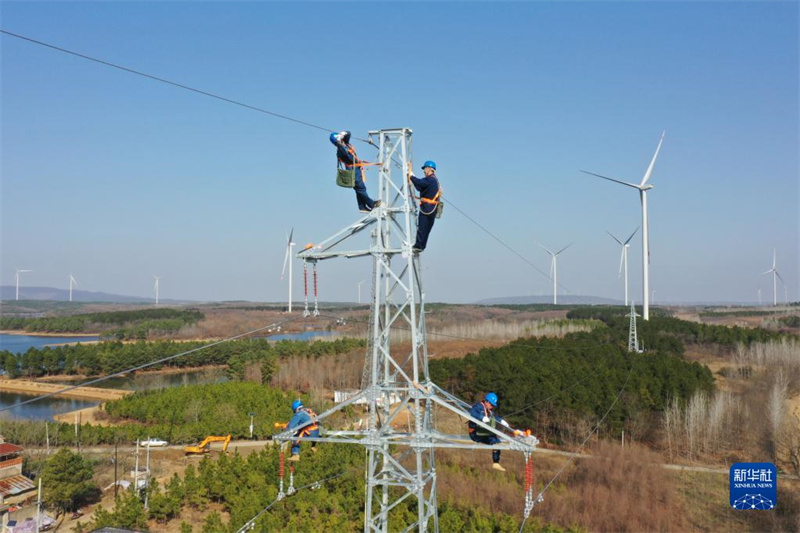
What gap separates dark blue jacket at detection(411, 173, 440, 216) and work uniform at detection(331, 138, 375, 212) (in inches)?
44.2

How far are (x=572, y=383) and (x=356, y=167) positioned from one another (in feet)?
101

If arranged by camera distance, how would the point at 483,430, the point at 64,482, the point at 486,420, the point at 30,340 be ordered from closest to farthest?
1. the point at 486,420
2. the point at 483,430
3. the point at 64,482
4. the point at 30,340

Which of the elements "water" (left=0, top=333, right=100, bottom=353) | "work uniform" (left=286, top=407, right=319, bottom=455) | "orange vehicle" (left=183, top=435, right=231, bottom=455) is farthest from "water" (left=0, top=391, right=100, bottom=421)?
"water" (left=0, top=333, right=100, bottom=353)

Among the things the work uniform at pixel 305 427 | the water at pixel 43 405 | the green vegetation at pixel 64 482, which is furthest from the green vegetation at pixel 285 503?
the water at pixel 43 405

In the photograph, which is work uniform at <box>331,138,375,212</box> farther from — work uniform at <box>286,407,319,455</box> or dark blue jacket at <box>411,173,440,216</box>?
work uniform at <box>286,407,319,455</box>

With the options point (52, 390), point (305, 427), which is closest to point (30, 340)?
point (52, 390)

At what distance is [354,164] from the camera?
1078 centimetres

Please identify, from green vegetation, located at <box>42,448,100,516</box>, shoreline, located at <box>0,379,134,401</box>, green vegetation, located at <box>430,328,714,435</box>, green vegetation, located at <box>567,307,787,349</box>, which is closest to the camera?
green vegetation, located at <box>42,448,100,516</box>

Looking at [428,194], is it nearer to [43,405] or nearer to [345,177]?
[345,177]

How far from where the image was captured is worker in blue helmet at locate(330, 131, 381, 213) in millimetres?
10492

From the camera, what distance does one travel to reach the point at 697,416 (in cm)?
3472

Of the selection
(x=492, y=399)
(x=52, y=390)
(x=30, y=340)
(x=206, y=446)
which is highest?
(x=492, y=399)

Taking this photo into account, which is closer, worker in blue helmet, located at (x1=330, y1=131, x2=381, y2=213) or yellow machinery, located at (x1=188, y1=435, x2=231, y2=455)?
worker in blue helmet, located at (x1=330, y1=131, x2=381, y2=213)

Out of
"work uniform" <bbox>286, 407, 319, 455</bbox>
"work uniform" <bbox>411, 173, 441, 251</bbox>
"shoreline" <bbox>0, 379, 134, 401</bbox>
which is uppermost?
"work uniform" <bbox>411, 173, 441, 251</bbox>
